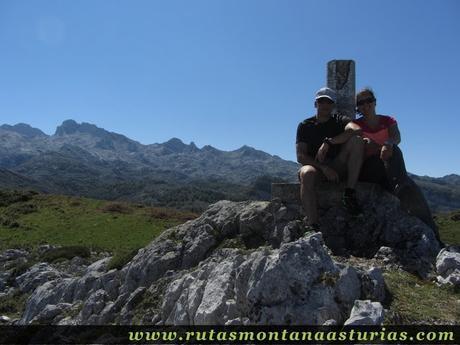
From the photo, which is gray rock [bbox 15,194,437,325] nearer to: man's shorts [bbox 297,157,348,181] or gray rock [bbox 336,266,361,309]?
gray rock [bbox 336,266,361,309]

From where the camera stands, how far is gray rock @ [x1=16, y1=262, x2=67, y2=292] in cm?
2329

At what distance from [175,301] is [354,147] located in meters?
5.56

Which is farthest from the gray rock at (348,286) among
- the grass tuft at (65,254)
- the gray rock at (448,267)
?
the grass tuft at (65,254)

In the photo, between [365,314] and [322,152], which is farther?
[322,152]

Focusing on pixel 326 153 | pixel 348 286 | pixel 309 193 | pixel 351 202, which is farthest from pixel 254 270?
pixel 326 153

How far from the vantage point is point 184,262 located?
1361cm

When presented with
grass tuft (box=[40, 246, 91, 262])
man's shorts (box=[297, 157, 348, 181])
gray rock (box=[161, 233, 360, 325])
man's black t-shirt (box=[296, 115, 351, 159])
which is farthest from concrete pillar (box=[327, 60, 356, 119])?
grass tuft (box=[40, 246, 91, 262])

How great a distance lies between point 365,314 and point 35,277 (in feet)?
66.9

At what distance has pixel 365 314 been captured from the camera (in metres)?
7.39

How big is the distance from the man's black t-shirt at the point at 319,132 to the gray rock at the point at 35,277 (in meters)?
15.6

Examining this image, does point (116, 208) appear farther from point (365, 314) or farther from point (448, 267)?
point (365, 314)

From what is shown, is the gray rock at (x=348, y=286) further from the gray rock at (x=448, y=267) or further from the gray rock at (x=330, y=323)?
the gray rock at (x=448, y=267)

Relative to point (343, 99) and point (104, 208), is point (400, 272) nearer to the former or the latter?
point (343, 99)

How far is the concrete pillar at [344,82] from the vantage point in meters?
15.0
